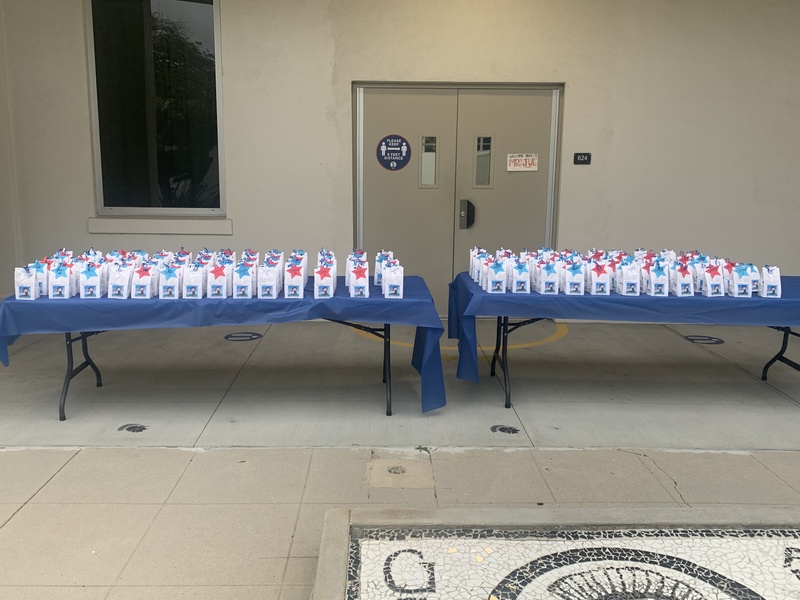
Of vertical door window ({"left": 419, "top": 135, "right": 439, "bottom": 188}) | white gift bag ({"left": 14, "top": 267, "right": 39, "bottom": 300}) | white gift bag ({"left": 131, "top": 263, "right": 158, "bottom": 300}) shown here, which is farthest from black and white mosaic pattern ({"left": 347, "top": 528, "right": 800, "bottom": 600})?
vertical door window ({"left": 419, "top": 135, "right": 439, "bottom": 188})

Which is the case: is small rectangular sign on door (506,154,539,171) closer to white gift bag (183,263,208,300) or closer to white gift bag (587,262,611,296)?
white gift bag (587,262,611,296)

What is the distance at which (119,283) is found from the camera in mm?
4238

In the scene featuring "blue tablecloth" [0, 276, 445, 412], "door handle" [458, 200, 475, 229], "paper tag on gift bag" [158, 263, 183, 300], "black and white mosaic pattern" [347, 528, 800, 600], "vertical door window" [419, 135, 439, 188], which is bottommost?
"black and white mosaic pattern" [347, 528, 800, 600]

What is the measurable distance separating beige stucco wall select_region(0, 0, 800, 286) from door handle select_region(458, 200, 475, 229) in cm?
99

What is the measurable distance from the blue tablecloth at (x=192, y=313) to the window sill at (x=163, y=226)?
10.0 feet

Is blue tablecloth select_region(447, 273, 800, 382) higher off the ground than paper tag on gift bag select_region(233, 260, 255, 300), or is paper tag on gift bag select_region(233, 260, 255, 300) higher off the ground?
paper tag on gift bag select_region(233, 260, 255, 300)

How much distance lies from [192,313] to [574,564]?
276cm

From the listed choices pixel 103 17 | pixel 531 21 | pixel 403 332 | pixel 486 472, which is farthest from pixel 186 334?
pixel 531 21

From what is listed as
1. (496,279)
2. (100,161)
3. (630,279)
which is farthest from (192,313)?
(100,161)

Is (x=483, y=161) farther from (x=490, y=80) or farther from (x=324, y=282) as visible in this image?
(x=324, y=282)

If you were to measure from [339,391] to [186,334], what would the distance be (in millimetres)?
2524

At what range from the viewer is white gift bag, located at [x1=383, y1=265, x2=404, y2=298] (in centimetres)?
432

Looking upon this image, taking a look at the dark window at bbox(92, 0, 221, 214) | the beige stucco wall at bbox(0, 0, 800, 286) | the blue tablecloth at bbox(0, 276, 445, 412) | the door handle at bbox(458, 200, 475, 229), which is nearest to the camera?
the blue tablecloth at bbox(0, 276, 445, 412)

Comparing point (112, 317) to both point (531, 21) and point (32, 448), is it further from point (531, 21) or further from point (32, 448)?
point (531, 21)
